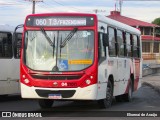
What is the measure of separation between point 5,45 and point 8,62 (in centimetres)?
64

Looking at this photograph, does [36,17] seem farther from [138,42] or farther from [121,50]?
[138,42]

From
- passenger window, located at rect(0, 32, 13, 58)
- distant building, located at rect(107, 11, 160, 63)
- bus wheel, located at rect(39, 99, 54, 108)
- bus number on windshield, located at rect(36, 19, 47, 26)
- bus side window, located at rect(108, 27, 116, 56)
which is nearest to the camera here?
bus number on windshield, located at rect(36, 19, 47, 26)

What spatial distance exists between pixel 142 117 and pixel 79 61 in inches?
93.0

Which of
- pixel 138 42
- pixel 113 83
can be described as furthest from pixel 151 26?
pixel 113 83

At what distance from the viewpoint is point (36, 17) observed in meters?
15.0

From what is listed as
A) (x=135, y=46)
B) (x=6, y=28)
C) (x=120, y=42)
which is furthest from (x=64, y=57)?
(x=135, y=46)

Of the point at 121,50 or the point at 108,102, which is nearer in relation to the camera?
the point at 108,102

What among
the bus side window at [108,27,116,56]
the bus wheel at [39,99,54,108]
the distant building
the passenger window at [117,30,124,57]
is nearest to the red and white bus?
the bus side window at [108,27,116,56]

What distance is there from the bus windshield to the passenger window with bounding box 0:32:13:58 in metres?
3.94

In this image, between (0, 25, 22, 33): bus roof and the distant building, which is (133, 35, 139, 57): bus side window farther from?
the distant building

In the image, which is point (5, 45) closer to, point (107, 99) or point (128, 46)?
point (128, 46)

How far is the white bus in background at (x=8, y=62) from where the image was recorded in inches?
730

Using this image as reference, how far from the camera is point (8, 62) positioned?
18.8 metres

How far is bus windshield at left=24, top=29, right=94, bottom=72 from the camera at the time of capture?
1437 centimetres
